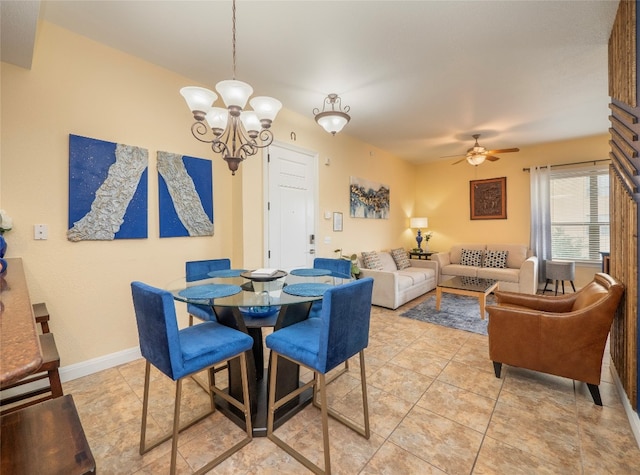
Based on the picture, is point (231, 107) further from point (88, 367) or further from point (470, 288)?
point (470, 288)

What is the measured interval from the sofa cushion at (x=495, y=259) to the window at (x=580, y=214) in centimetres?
93

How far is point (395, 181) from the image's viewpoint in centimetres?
614

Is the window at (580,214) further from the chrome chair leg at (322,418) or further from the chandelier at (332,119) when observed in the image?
the chrome chair leg at (322,418)

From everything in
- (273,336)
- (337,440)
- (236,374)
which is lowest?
Result: (337,440)

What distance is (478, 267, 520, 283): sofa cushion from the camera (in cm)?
472

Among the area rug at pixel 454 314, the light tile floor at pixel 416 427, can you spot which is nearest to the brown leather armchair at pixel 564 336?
the light tile floor at pixel 416 427

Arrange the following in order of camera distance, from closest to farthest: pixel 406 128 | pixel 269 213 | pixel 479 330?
pixel 479 330 < pixel 269 213 < pixel 406 128

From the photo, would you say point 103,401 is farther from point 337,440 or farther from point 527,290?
point 527,290

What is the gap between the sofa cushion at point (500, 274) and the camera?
4723 millimetres

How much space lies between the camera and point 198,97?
1.77 metres

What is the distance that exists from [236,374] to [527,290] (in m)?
4.67

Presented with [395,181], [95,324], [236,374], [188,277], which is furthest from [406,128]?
[95,324]

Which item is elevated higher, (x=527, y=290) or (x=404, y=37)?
(x=404, y=37)

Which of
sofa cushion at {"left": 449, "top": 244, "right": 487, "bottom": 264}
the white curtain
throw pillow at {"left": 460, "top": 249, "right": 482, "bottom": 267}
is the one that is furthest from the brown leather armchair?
sofa cushion at {"left": 449, "top": 244, "right": 487, "bottom": 264}
